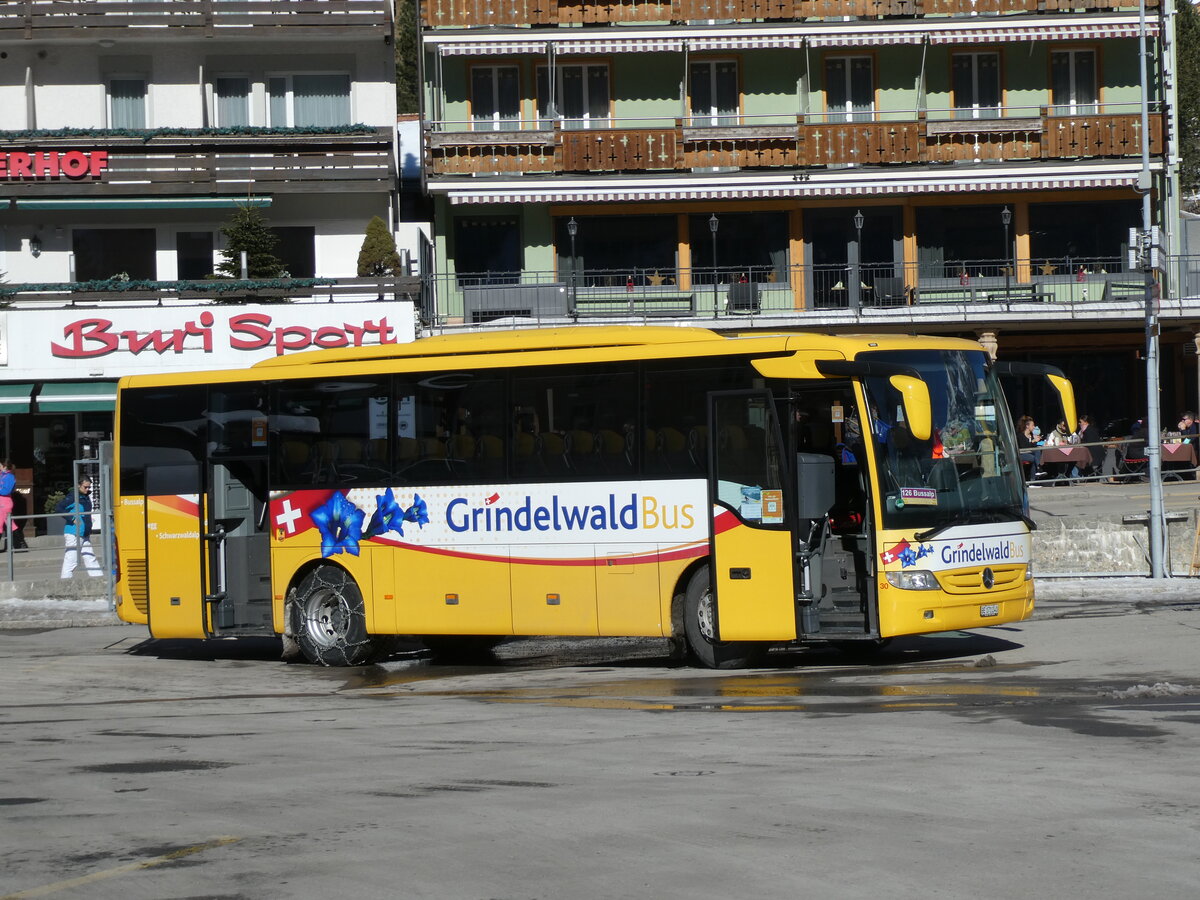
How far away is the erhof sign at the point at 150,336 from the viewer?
35.5 metres

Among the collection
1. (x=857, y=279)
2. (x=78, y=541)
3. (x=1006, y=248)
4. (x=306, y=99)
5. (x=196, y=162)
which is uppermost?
(x=306, y=99)

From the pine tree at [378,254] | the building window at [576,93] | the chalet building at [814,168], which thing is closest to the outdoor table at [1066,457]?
the chalet building at [814,168]

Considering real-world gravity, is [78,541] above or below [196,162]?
below

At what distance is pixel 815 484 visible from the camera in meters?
16.0

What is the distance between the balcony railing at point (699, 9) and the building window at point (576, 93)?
4.42 feet

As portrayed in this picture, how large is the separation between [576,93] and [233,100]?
7814 mm

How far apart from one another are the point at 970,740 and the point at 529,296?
91.2ft

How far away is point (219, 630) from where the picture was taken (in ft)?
63.4

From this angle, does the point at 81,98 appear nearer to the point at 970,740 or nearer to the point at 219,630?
the point at 219,630

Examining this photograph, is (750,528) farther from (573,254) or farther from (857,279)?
(573,254)

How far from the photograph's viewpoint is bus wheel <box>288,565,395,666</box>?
18.5 m

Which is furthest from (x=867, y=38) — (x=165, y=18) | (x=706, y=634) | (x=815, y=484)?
(x=706, y=634)

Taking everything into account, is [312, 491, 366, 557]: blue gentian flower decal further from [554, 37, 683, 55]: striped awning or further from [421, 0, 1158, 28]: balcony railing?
[421, 0, 1158, 28]: balcony railing

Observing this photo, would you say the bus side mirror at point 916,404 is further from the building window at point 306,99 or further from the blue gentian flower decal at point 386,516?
the building window at point 306,99
